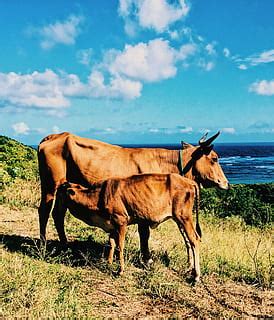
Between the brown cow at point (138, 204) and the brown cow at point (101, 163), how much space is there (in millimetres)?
727

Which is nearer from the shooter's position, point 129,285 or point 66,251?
point 129,285

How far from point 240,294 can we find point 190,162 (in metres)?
2.84

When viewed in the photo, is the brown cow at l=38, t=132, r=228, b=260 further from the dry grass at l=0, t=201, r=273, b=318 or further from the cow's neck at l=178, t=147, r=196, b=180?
the dry grass at l=0, t=201, r=273, b=318

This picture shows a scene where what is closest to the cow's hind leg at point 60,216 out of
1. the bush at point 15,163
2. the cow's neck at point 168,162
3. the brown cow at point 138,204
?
the brown cow at point 138,204

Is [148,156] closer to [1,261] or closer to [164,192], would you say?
[164,192]

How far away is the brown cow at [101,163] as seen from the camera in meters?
8.10

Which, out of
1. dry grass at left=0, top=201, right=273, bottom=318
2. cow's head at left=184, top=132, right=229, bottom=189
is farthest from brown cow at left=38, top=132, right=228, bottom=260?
dry grass at left=0, top=201, right=273, bottom=318

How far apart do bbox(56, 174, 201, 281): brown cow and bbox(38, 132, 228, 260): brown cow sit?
0.73 metres

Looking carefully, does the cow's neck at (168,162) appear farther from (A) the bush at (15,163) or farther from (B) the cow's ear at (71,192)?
(A) the bush at (15,163)

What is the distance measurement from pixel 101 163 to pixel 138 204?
4.68ft

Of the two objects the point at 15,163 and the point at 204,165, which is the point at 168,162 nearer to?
the point at 204,165

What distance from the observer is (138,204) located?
7020mm

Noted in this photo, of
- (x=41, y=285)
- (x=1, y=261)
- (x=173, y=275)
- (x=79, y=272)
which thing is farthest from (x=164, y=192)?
(x=1, y=261)

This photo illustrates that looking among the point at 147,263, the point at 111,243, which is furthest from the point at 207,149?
the point at 111,243
